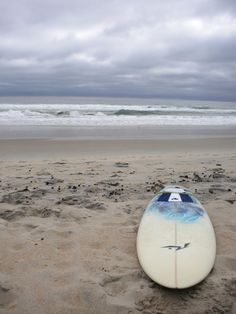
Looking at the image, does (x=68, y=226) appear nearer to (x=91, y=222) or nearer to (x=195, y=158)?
(x=91, y=222)

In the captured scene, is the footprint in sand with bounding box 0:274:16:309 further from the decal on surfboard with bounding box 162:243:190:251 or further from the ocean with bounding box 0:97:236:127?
the ocean with bounding box 0:97:236:127

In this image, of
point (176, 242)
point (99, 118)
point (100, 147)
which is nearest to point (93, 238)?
point (176, 242)

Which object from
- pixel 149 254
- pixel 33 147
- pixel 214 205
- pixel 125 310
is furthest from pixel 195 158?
pixel 125 310

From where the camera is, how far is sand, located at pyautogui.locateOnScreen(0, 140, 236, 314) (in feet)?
7.23

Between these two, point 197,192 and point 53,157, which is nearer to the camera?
point 197,192

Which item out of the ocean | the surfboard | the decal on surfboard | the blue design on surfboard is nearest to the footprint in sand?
the surfboard

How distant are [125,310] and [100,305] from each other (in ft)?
0.54

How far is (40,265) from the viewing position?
2.61 metres

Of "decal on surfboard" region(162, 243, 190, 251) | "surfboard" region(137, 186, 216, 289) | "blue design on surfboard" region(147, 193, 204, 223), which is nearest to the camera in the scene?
"surfboard" region(137, 186, 216, 289)

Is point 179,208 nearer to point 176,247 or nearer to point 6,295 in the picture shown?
point 176,247

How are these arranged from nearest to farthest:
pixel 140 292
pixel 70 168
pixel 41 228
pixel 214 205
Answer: pixel 140 292 → pixel 41 228 → pixel 214 205 → pixel 70 168

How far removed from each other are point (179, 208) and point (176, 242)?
670mm

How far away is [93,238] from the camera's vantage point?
3.08 metres

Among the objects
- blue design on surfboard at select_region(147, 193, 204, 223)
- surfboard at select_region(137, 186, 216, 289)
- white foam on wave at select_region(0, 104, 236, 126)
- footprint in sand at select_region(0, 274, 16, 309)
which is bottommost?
footprint in sand at select_region(0, 274, 16, 309)
